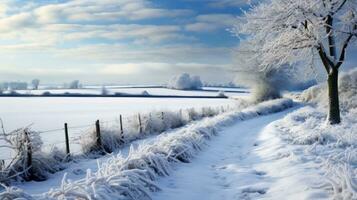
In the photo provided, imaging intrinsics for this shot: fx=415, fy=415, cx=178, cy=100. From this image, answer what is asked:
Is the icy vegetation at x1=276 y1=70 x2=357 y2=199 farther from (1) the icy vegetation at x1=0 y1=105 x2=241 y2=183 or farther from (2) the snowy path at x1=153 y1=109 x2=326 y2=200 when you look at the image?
(1) the icy vegetation at x1=0 y1=105 x2=241 y2=183

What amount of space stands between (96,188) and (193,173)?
3.22 m

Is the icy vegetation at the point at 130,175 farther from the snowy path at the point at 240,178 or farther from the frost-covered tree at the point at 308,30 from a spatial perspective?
the frost-covered tree at the point at 308,30

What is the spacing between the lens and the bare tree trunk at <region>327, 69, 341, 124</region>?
18.0 m

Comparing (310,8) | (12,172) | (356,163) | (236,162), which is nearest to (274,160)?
(236,162)

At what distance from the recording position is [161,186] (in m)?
7.47

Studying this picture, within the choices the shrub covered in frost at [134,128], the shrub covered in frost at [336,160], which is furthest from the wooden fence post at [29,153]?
the shrub covered in frost at [336,160]

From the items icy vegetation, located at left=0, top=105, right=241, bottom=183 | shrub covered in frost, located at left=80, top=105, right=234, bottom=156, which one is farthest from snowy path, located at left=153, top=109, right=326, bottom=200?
shrub covered in frost, located at left=80, top=105, right=234, bottom=156

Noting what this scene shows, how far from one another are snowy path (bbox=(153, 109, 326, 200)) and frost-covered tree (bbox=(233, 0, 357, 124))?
7484 mm

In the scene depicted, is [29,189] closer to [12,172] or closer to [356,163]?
[12,172]

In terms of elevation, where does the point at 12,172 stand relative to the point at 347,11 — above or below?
below

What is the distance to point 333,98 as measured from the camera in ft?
59.9

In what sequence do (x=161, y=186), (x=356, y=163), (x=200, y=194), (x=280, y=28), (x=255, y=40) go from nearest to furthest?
(x=200, y=194), (x=161, y=186), (x=356, y=163), (x=280, y=28), (x=255, y=40)

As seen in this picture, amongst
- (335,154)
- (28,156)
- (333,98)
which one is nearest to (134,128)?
(333,98)

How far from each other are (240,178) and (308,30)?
11.3 m
